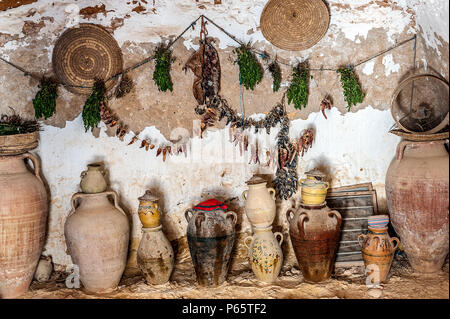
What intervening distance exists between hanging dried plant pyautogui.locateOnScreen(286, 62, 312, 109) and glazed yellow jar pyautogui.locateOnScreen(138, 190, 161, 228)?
5.21ft

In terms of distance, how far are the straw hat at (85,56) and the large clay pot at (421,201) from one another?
109 inches

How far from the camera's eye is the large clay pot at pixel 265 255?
14.4 feet

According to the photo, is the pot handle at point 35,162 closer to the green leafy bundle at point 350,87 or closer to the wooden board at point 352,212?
the wooden board at point 352,212

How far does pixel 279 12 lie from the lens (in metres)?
4.70

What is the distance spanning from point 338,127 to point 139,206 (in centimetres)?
205

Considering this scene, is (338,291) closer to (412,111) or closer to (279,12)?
(412,111)

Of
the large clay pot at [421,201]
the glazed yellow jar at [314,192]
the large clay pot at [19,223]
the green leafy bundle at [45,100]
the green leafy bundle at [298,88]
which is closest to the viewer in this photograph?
the large clay pot at [421,201]

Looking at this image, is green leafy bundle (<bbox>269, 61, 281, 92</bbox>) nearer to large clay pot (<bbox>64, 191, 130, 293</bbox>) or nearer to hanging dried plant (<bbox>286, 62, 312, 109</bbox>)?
hanging dried plant (<bbox>286, 62, 312, 109</bbox>)

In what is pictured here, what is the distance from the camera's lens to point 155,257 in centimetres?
443

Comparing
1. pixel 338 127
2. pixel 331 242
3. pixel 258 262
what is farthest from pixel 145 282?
pixel 338 127

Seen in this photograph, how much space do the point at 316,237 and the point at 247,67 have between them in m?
1.69

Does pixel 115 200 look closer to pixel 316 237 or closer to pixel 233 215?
pixel 233 215

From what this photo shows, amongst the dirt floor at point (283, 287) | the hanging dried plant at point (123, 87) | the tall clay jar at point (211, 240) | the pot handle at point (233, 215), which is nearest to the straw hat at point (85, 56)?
the hanging dried plant at point (123, 87)

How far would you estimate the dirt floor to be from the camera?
4.15 meters
